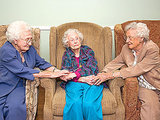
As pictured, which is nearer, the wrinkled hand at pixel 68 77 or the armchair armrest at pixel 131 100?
the armchair armrest at pixel 131 100

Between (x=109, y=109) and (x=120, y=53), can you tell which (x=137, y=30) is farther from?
(x=109, y=109)

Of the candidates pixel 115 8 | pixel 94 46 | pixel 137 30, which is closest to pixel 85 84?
pixel 94 46

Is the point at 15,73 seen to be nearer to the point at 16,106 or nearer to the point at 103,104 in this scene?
the point at 16,106

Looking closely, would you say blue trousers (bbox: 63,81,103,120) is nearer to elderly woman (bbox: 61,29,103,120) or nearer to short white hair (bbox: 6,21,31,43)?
elderly woman (bbox: 61,29,103,120)

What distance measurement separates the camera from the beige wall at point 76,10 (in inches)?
120

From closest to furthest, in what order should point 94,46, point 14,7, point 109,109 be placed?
point 109,109 < point 94,46 < point 14,7

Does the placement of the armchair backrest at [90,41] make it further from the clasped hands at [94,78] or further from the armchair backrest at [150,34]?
the clasped hands at [94,78]

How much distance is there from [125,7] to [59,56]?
1384mm

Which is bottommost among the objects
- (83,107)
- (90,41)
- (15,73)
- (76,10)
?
(83,107)

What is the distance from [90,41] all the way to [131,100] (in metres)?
0.97

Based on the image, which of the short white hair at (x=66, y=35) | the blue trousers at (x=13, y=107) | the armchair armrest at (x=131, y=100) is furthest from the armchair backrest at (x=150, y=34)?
the blue trousers at (x=13, y=107)

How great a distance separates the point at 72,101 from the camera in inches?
76.1

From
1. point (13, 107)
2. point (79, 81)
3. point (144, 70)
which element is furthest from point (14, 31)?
point (144, 70)

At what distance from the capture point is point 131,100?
1986 mm
